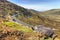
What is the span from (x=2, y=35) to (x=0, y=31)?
99cm

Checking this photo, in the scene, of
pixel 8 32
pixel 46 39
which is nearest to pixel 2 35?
pixel 8 32

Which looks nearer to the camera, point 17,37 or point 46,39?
point 17,37

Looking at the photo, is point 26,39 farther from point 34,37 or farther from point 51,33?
point 51,33

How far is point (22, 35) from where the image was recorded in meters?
21.5

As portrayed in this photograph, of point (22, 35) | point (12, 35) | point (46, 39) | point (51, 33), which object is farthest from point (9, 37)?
point (51, 33)

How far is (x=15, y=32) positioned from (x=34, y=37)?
237cm

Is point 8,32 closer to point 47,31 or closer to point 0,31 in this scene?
point 0,31

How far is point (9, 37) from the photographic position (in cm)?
2016

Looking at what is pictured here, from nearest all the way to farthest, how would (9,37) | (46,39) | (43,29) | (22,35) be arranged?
1. (9,37)
2. (22,35)
3. (46,39)
4. (43,29)

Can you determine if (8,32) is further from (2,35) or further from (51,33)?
(51,33)

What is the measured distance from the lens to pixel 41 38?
2225 cm

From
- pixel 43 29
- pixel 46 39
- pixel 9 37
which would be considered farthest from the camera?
pixel 43 29

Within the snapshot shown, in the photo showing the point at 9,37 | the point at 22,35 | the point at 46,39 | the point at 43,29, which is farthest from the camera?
the point at 43,29

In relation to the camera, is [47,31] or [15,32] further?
[47,31]
